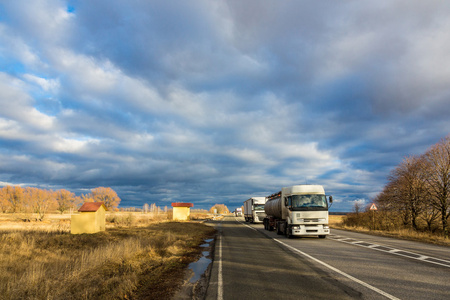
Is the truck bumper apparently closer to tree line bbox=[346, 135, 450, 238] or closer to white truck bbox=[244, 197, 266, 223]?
tree line bbox=[346, 135, 450, 238]

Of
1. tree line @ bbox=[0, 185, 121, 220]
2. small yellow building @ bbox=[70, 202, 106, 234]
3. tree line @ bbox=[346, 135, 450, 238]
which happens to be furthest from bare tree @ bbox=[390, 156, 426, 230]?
tree line @ bbox=[0, 185, 121, 220]

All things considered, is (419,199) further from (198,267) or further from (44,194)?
(44,194)

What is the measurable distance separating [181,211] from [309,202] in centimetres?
3623

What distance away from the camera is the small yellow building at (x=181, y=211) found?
50506 millimetres

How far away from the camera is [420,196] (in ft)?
84.2

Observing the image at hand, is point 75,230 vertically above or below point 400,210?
below

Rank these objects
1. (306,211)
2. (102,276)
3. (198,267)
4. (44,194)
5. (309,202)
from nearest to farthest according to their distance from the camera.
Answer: (102,276), (198,267), (306,211), (309,202), (44,194)

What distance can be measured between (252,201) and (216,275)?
34.4m

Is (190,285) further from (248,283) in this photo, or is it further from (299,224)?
(299,224)

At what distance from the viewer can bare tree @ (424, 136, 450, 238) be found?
23188 millimetres

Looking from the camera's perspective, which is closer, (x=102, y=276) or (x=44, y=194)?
(x=102, y=276)

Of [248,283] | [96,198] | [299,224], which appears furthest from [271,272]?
[96,198]

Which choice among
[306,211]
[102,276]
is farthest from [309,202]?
[102,276]

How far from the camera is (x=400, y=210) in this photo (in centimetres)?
2839
